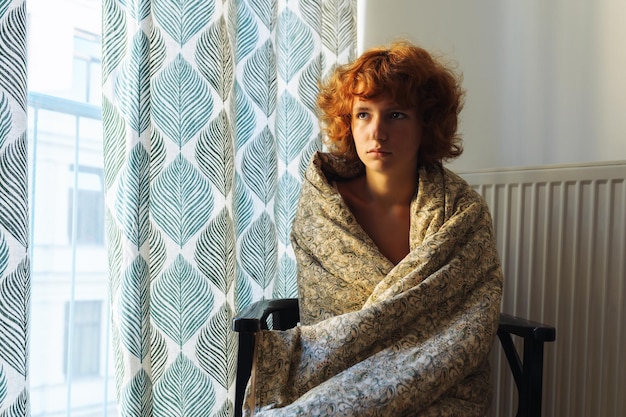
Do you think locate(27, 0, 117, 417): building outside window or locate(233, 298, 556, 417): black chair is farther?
locate(27, 0, 117, 417): building outside window

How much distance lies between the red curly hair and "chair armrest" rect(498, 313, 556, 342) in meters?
0.44

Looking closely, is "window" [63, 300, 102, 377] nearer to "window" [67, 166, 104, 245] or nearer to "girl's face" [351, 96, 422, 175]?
"window" [67, 166, 104, 245]

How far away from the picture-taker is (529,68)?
6.38 feet

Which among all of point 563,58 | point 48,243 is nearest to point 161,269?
point 48,243

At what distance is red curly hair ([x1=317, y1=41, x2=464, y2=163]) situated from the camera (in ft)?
5.01

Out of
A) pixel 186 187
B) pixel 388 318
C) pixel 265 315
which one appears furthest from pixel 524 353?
pixel 186 187

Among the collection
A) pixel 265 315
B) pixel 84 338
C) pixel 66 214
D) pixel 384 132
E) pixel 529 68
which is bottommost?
pixel 84 338

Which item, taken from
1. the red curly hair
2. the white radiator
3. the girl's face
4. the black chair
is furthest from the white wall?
the black chair

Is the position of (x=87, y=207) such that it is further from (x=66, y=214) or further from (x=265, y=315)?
(x=265, y=315)

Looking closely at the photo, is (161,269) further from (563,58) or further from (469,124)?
(563,58)

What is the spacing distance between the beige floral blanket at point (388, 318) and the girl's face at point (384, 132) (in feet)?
0.31

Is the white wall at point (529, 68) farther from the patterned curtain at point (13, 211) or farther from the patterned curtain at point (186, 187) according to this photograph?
the patterned curtain at point (13, 211)

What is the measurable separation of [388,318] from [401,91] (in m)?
0.51

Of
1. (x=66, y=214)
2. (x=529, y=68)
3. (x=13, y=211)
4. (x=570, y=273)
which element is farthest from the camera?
(x=529, y=68)
